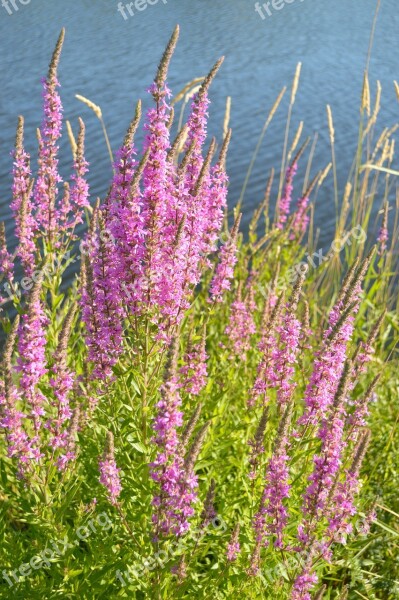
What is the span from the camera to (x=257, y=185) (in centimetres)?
2097

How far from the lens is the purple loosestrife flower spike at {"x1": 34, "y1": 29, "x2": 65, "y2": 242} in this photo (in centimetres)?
668

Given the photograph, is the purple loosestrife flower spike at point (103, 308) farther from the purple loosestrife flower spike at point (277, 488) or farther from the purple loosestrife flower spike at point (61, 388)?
the purple loosestrife flower spike at point (277, 488)

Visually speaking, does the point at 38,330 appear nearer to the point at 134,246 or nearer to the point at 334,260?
the point at 134,246

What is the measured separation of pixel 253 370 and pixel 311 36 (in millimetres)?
30715

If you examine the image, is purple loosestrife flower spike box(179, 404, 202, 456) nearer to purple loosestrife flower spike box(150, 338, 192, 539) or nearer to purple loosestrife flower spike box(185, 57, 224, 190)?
purple loosestrife flower spike box(150, 338, 192, 539)

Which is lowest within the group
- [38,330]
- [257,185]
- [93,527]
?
[257,185]

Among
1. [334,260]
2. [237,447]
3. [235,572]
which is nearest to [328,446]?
[235,572]

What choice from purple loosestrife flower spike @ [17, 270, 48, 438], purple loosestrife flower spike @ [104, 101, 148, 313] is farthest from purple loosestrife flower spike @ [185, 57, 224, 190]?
purple loosestrife flower spike @ [17, 270, 48, 438]
